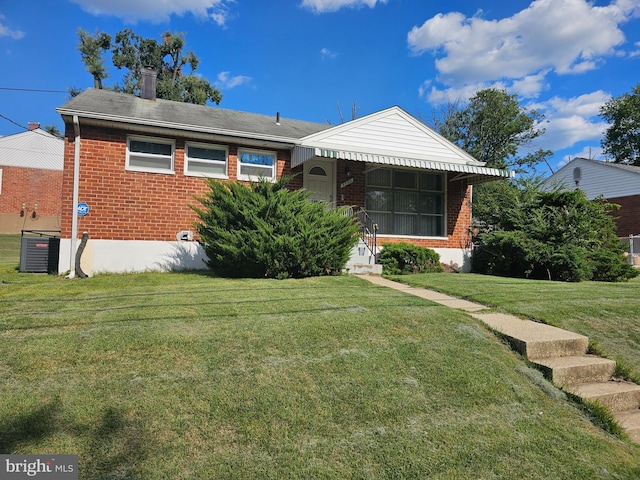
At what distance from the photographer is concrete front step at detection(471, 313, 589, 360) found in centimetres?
444

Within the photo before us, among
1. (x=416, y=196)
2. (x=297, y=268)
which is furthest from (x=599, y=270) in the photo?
(x=297, y=268)

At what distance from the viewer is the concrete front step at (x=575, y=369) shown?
4.06 meters

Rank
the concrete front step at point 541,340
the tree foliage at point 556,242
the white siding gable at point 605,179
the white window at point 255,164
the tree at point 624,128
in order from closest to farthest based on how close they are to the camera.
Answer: the concrete front step at point 541,340 → the tree foliage at point 556,242 → the white window at point 255,164 → the white siding gable at point 605,179 → the tree at point 624,128

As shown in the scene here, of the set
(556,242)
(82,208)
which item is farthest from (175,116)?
(556,242)

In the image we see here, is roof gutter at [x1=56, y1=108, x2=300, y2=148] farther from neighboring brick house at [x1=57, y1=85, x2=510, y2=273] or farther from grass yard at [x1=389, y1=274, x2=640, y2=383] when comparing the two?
grass yard at [x1=389, y1=274, x2=640, y2=383]

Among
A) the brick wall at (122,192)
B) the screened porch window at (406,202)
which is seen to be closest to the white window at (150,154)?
the brick wall at (122,192)

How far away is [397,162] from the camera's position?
11.5 meters

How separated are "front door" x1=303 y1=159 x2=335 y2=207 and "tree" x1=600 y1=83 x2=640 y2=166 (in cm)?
3949

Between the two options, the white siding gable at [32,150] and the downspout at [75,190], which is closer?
the downspout at [75,190]

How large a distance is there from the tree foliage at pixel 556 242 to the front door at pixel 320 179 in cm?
493

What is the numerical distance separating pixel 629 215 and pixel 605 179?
3.00 metres

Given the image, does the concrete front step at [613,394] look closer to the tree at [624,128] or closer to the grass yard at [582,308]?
the grass yard at [582,308]

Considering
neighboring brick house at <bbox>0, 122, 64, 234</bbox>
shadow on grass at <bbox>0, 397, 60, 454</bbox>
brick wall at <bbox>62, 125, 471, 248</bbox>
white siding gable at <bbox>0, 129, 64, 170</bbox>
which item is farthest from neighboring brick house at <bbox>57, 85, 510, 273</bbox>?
white siding gable at <bbox>0, 129, 64, 170</bbox>

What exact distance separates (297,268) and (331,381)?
206 inches
